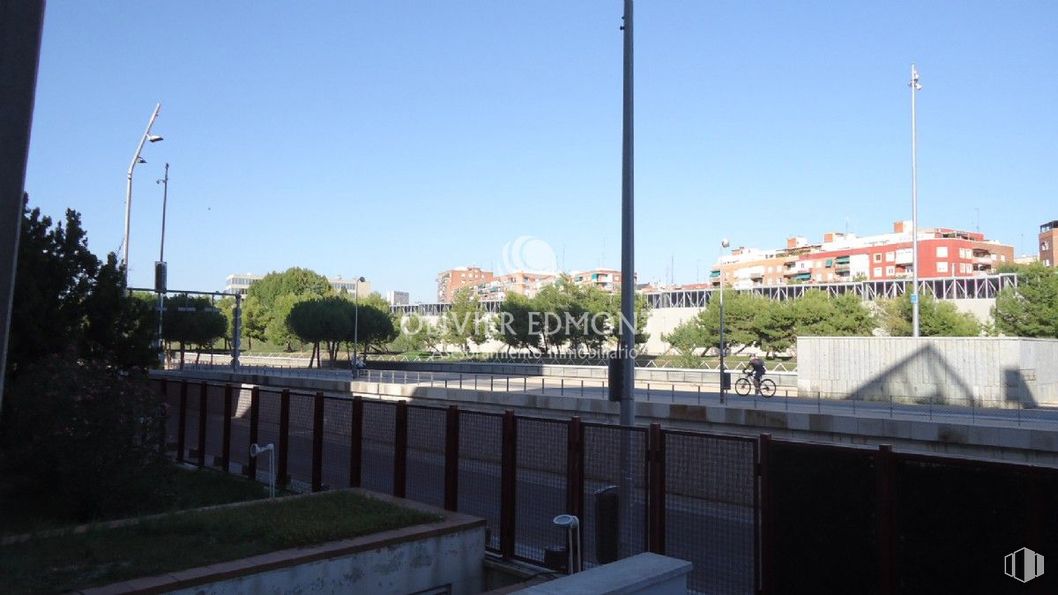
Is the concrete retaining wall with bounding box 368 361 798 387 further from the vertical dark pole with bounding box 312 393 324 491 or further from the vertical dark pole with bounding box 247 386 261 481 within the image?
the vertical dark pole with bounding box 312 393 324 491

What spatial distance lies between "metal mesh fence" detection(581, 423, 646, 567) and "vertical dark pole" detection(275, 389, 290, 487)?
20.5ft

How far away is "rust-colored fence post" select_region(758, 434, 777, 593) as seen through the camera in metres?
7.34

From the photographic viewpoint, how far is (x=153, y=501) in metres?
11.5

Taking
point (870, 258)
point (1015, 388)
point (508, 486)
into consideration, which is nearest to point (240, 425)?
point (508, 486)

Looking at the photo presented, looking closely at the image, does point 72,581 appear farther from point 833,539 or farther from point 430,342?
point 430,342

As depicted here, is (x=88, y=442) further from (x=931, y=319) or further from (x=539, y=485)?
(x=931, y=319)

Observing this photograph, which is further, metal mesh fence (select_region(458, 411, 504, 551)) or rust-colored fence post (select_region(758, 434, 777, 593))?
metal mesh fence (select_region(458, 411, 504, 551))

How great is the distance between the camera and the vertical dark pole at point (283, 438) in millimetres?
13508

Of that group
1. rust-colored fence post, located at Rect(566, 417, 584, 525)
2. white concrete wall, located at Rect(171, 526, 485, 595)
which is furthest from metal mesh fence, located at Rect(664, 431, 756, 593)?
white concrete wall, located at Rect(171, 526, 485, 595)

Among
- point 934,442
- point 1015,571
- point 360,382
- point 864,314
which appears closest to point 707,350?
point 864,314

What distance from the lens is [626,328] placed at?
10891 millimetres

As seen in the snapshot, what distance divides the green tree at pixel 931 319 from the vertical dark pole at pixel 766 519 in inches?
2083

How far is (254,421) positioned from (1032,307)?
178 feet

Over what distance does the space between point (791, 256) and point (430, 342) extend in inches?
2908
